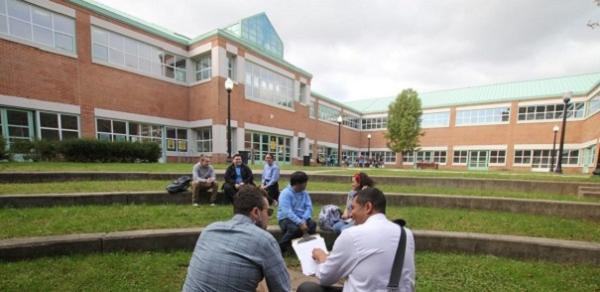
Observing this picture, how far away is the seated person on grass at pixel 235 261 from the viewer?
54.6 inches

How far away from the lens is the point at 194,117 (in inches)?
667

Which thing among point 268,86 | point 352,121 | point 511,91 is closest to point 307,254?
point 268,86

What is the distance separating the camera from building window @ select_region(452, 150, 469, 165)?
27531mm

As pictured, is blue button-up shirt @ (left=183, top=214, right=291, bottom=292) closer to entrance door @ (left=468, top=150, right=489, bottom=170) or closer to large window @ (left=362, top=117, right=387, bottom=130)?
entrance door @ (left=468, top=150, right=489, bottom=170)

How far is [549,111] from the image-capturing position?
23266 mm

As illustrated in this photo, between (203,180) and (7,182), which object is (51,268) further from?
(7,182)

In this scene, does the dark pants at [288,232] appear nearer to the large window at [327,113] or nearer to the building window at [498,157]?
the large window at [327,113]

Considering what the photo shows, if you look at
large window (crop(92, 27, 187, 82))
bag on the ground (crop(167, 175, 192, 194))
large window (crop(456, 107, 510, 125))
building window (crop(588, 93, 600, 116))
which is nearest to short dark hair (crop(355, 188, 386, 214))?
bag on the ground (crop(167, 175, 192, 194))

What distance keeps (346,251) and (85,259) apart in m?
3.40

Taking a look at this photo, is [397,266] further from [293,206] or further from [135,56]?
[135,56]

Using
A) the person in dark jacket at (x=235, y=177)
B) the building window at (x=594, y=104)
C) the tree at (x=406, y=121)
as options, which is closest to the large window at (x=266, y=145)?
the person in dark jacket at (x=235, y=177)

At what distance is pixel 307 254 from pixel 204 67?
17.3 m

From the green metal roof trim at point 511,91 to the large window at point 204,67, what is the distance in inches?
1015

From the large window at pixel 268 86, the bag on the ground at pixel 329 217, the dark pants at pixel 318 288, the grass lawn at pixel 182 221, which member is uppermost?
the large window at pixel 268 86
